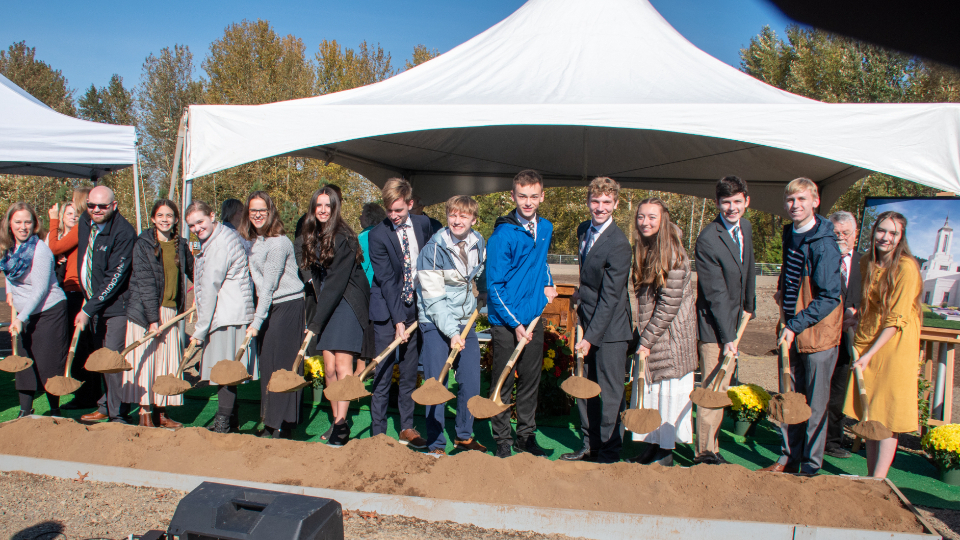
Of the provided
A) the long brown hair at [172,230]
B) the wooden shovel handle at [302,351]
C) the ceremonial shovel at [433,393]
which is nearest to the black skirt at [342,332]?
the wooden shovel handle at [302,351]

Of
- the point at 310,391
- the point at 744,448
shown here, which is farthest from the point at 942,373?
the point at 310,391

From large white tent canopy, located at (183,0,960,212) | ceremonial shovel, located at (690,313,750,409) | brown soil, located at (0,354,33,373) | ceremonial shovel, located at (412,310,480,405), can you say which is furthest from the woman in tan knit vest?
brown soil, located at (0,354,33,373)

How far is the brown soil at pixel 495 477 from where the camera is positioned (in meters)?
2.77

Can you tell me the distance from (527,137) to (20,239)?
14.4ft

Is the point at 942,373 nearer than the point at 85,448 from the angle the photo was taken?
No

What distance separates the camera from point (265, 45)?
84.7 feet

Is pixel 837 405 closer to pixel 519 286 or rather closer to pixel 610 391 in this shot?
pixel 610 391

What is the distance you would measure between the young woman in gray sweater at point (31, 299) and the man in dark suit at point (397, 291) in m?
2.35

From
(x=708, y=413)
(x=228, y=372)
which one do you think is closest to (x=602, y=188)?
(x=708, y=413)

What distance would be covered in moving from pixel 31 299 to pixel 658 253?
412 cm

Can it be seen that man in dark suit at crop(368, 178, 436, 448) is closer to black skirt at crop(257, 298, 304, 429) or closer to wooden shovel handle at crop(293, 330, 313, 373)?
wooden shovel handle at crop(293, 330, 313, 373)

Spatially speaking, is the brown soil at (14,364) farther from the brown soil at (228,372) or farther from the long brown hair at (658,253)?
the long brown hair at (658,253)

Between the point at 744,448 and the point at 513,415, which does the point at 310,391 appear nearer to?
the point at 513,415

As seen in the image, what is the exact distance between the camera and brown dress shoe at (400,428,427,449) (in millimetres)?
3893
